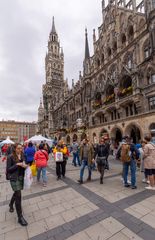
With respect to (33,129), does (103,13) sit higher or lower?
higher

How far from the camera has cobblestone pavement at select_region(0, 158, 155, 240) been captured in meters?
3.26

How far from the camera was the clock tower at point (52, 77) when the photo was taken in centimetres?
6070

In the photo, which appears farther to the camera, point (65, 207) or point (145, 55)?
point (145, 55)

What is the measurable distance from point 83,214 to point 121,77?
22108mm

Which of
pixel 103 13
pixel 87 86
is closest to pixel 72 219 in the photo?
pixel 87 86

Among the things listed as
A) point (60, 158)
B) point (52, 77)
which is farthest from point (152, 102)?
point (52, 77)

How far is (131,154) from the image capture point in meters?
6.15

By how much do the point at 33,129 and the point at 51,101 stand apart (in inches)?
2998

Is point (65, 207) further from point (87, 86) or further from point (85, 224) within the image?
point (87, 86)

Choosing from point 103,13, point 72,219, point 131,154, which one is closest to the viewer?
point 72,219

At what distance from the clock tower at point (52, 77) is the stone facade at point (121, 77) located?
22.3 m

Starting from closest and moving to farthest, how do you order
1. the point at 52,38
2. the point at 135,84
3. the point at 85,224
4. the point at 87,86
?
1. the point at 85,224
2. the point at 135,84
3. the point at 87,86
4. the point at 52,38

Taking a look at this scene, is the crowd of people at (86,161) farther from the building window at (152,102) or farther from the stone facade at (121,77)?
the building window at (152,102)

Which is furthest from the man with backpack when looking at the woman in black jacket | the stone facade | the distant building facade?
the distant building facade
